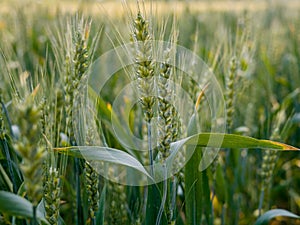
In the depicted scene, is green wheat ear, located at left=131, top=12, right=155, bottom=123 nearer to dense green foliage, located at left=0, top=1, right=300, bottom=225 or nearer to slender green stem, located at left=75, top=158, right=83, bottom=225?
dense green foliage, located at left=0, top=1, right=300, bottom=225

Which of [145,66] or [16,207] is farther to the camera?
[145,66]

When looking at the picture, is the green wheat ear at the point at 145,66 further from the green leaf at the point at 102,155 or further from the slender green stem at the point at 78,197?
the slender green stem at the point at 78,197

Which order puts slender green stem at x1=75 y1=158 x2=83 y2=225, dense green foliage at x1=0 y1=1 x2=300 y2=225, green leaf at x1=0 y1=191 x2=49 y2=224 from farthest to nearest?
1. slender green stem at x1=75 y1=158 x2=83 y2=225
2. dense green foliage at x1=0 y1=1 x2=300 y2=225
3. green leaf at x1=0 y1=191 x2=49 y2=224

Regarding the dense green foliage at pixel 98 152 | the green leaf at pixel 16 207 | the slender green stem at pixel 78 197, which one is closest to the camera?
the green leaf at pixel 16 207

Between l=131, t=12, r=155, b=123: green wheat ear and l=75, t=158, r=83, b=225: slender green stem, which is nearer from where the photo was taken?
l=131, t=12, r=155, b=123: green wheat ear

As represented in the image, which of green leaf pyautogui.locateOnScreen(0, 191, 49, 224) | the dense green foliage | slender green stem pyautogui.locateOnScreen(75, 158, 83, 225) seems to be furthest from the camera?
slender green stem pyautogui.locateOnScreen(75, 158, 83, 225)

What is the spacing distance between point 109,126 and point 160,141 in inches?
18.3

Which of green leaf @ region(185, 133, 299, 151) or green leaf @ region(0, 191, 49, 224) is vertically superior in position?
green leaf @ region(185, 133, 299, 151)

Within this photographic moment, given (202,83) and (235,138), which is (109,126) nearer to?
(202,83)

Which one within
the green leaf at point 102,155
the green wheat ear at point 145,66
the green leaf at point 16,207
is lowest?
the green leaf at point 16,207

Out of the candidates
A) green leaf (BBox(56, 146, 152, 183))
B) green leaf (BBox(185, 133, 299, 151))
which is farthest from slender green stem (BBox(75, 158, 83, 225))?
green leaf (BBox(185, 133, 299, 151))

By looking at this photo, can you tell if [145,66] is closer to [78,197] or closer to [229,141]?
[229,141]

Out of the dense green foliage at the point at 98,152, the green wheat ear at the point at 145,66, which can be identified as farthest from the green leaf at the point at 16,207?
the green wheat ear at the point at 145,66

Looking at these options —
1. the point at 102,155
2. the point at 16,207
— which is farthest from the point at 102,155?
the point at 16,207
